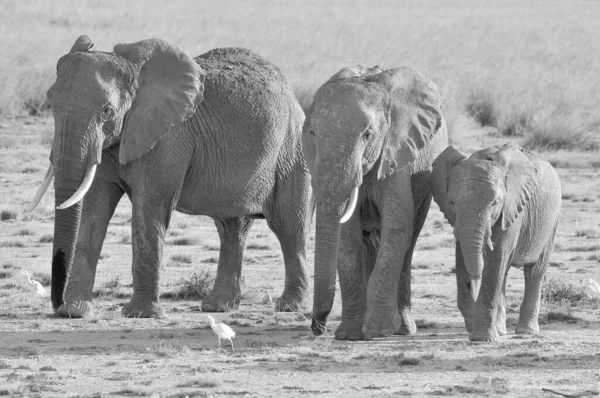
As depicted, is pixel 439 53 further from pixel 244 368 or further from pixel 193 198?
pixel 244 368

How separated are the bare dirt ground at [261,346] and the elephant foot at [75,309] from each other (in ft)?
0.33

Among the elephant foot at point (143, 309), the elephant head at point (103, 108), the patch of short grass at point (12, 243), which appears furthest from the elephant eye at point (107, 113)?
the patch of short grass at point (12, 243)

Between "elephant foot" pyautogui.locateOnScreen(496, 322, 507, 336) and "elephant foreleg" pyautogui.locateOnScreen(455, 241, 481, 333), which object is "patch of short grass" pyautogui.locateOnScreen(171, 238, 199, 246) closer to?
"elephant foreleg" pyautogui.locateOnScreen(455, 241, 481, 333)

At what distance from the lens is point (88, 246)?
37.6 ft

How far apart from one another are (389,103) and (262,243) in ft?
18.1

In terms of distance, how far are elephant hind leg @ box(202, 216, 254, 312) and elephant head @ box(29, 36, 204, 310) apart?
1.44 m

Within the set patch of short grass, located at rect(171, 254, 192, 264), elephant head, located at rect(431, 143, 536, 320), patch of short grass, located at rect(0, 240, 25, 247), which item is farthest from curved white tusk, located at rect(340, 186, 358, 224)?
patch of short grass, located at rect(0, 240, 25, 247)

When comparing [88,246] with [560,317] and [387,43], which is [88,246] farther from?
[387,43]

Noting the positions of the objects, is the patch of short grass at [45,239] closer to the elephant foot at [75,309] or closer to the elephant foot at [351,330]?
the elephant foot at [75,309]

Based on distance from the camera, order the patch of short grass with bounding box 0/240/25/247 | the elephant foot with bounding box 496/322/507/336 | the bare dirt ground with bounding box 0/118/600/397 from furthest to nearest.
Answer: the patch of short grass with bounding box 0/240/25/247 < the elephant foot with bounding box 496/322/507/336 < the bare dirt ground with bounding box 0/118/600/397

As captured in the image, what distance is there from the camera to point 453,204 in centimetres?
1022

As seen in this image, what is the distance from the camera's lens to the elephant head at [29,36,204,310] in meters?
10.7

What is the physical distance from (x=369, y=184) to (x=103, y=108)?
6.68 feet

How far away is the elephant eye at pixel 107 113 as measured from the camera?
10875 millimetres
